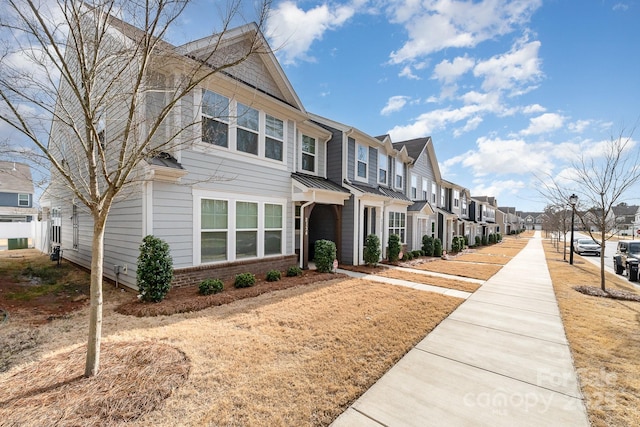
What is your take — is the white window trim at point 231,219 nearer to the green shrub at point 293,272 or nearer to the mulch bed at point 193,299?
the green shrub at point 293,272

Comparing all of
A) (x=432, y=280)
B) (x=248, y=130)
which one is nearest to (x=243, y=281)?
(x=248, y=130)

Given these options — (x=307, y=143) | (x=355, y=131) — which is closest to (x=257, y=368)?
(x=307, y=143)

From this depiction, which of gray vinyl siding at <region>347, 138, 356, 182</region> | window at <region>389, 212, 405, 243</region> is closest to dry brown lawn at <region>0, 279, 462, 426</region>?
gray vinyl siding at <region>347, 138, 356, 182</region>

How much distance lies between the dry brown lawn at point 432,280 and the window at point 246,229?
5124mm

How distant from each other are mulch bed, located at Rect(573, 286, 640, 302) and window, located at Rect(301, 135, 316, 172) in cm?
1072

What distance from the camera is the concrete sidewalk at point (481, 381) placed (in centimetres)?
289

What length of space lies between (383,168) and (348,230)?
225 inches

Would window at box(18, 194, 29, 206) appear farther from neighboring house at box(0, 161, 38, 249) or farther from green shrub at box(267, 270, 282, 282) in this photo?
green shrub at box(267, 270, 282, 282)

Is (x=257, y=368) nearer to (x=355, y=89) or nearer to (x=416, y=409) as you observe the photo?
(x=416, y=409)

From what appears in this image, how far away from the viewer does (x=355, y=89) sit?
14.5 meters

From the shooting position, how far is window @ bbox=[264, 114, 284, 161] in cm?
973

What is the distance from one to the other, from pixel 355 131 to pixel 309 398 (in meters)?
11.8

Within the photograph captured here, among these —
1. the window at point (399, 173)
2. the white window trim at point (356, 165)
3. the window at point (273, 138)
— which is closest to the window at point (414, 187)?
the window at point (399, 173)

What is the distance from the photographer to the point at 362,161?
47.1ft
